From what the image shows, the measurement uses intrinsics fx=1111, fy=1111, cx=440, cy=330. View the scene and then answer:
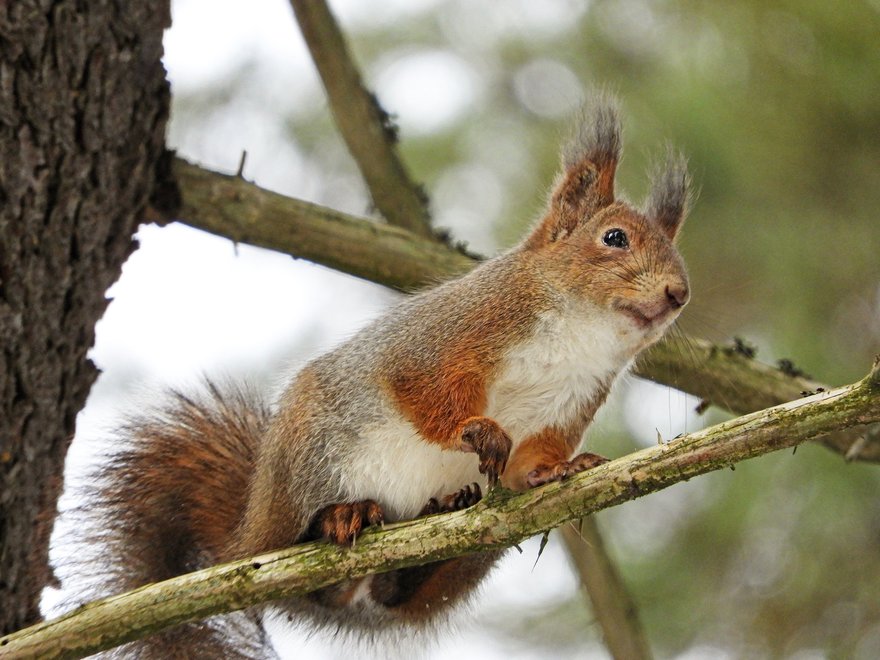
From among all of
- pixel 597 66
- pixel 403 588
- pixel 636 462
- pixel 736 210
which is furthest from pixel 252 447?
pixel 597 66

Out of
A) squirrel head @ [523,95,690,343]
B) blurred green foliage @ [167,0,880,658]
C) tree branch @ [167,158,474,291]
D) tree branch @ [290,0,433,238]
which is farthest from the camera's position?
blurred green foliage @ [167,0,880,658]

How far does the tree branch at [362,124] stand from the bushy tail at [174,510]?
2.81 feet

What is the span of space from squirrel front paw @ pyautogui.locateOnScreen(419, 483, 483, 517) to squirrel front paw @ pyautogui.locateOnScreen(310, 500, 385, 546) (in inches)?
4.9

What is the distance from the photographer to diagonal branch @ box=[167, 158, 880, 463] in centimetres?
288

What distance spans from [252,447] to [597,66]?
87.7 inches

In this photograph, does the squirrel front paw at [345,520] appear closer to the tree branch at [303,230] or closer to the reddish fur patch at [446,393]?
the reddish fur patch at [446,393]

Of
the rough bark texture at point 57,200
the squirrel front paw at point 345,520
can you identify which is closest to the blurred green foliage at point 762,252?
the squirrel front paw at point 345,520

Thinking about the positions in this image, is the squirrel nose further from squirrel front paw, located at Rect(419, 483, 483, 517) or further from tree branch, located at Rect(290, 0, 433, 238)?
tree branch, located at Rect(290, 0, 433, 238)

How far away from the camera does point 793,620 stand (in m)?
3.89

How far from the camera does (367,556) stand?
2.32 metres

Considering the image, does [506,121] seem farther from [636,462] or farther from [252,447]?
[636,462]

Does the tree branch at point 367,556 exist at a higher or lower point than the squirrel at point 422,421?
lower

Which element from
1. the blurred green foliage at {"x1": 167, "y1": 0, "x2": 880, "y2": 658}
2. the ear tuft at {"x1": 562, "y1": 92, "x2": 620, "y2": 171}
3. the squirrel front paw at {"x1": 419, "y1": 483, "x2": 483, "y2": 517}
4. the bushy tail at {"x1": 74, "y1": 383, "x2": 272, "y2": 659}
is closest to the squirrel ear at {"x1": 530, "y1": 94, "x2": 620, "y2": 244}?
the ear tuft at {"x1": 562, "y1": 92, "x2": 620, "y2": 171}

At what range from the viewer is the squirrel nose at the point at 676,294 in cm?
266
